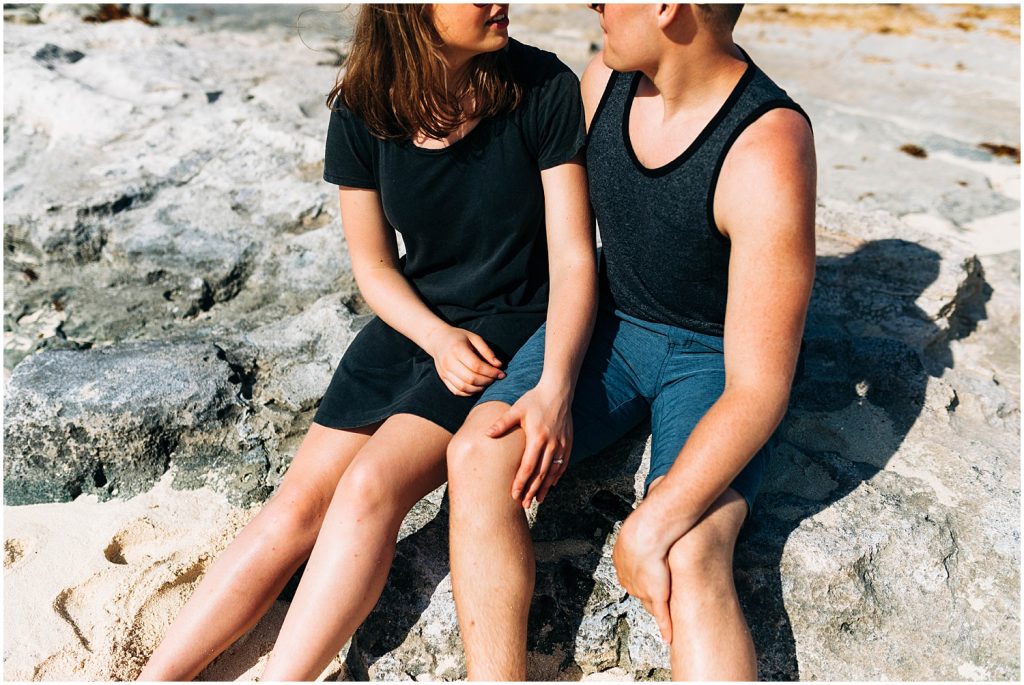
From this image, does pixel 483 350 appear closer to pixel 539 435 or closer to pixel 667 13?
pixel 539 435

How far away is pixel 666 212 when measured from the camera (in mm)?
1869

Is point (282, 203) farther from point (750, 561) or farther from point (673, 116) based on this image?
point (750, 561)

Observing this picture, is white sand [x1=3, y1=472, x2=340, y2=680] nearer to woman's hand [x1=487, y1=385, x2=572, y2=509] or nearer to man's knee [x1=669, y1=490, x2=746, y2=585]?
woman's hand [x1=487, y1=385, x2=572, y2=509]

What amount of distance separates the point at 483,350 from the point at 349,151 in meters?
0.56

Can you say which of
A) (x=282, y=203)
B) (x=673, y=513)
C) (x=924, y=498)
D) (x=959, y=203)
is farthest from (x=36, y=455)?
(x=959, y=203)

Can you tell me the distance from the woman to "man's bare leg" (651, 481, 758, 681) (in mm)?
343

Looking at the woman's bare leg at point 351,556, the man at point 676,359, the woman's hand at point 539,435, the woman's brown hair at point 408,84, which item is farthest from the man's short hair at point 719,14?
the woman's bare leg at point 351,556

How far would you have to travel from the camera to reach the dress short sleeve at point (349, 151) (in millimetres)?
2145

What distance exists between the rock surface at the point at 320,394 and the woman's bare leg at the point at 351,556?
19 cm

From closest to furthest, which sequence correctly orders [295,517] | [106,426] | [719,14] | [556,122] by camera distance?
1. [719,14]
2. [295,517]
3. [556,122]
4. [106,426]

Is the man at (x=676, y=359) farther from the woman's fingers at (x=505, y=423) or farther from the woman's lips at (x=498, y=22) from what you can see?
the woman's lips at (x=498, y=22)

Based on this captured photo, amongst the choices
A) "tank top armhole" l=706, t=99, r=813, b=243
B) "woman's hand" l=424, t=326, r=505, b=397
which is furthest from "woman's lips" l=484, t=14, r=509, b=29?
"woman's hand" l=424, t=326, r=505, b=397

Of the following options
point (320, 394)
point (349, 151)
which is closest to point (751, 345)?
point (349, 151)

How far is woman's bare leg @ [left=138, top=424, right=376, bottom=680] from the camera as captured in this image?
6.16 feet
